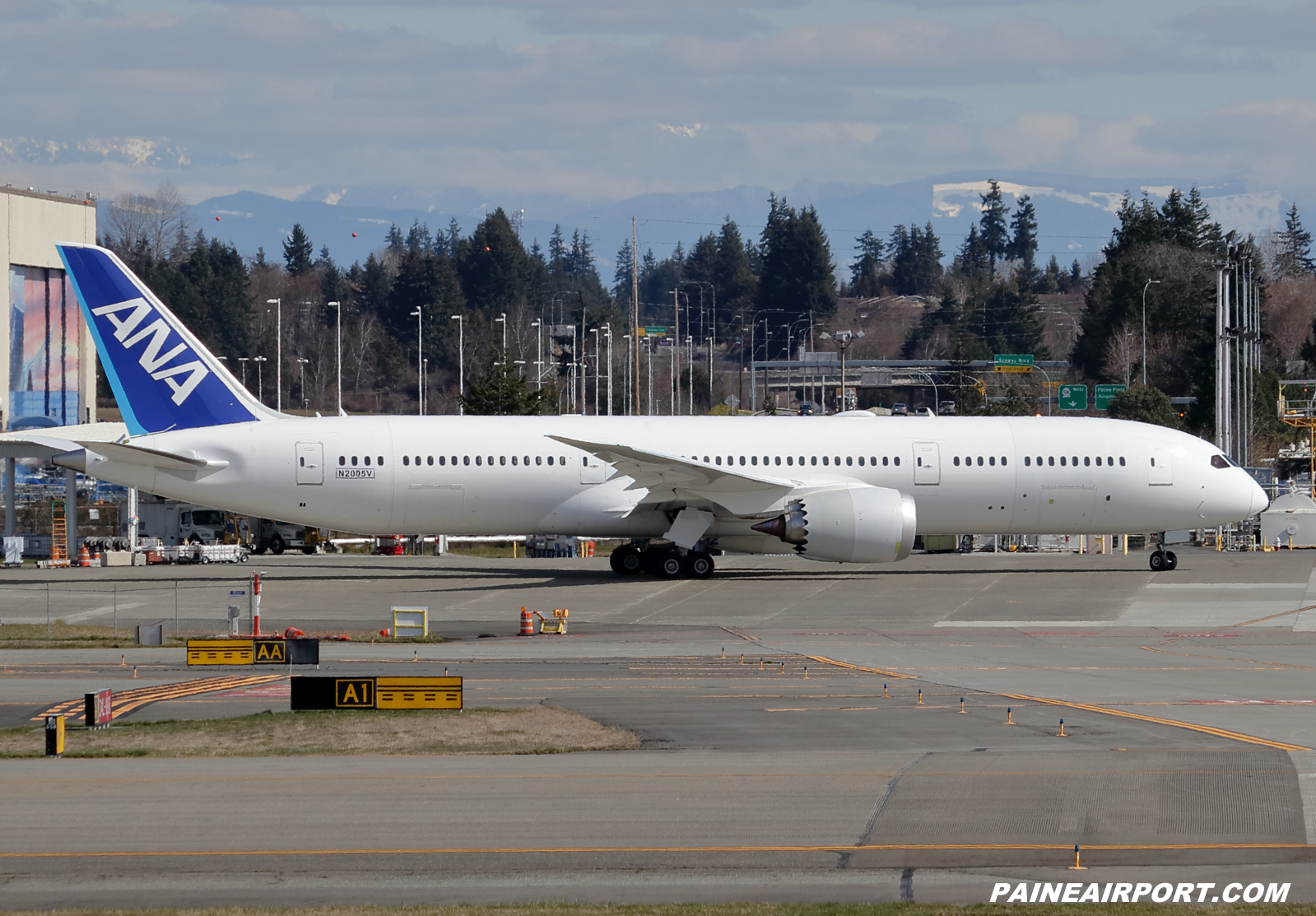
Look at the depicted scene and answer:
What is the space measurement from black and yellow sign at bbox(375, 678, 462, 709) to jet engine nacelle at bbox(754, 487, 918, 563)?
61.7 ft

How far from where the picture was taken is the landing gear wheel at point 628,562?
4175 cm

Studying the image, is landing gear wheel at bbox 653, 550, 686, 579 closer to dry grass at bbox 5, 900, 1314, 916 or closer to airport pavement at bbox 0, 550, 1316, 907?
airport pavement at bbox 0, 550, 1316, 907

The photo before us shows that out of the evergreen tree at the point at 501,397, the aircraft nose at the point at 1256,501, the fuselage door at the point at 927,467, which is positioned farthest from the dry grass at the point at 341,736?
the evergreen tree at the point at 501,397

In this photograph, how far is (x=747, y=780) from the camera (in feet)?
52.1

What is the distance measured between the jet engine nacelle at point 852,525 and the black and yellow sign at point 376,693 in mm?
18823

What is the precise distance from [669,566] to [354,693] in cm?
2062

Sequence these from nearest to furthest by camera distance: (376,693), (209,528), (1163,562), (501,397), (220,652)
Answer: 1. (376,693)
2. (220,652)
3. (1163,562)
4. (209,528)
5. (501,397)

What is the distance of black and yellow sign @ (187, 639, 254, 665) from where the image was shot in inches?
1027

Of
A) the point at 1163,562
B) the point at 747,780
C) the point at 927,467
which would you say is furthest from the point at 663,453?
the point at 747,780

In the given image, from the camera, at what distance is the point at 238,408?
4009 cm

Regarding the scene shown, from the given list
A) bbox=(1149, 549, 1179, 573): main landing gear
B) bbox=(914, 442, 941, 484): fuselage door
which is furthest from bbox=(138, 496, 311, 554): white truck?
Answer: bbox=(1149, 549, 1179, 573): main landing gear

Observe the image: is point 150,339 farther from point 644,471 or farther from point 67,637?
point 644,471

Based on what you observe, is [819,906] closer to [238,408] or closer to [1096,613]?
[1096,613]

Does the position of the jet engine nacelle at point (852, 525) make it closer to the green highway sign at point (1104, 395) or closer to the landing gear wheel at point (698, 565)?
the landing gear wheel at point (698, 565)
